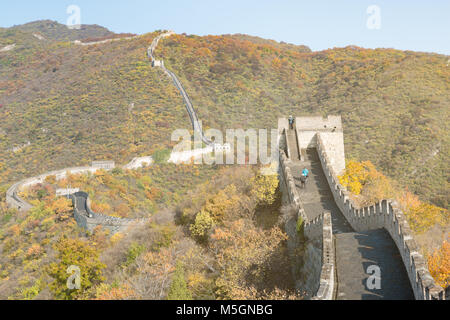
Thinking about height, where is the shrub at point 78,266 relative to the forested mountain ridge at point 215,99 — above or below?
below

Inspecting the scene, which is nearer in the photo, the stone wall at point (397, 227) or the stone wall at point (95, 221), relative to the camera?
the stone wall at point (397, 227)

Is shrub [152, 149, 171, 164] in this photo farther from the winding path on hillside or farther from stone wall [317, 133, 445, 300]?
the winding path on hillside

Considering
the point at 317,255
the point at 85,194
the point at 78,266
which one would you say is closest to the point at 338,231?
the point at 317,255

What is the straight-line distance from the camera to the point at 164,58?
101 m

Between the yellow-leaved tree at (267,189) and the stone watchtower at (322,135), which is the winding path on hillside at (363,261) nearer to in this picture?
the yellow-leaved tree at (267,189)

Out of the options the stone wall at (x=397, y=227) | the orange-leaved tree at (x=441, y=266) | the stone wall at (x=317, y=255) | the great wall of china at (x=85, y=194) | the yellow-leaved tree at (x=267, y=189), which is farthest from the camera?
the great wall of china at (x=85, y=194)

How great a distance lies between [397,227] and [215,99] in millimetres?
79048

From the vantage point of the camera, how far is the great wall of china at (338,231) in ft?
38.0

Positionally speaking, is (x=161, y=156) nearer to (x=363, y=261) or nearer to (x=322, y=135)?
(x=322, y=135)

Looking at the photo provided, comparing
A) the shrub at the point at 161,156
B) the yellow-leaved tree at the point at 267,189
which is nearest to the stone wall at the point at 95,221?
the shrub at the point at 161,156

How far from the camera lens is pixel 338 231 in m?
16.7

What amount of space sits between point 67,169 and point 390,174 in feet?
143

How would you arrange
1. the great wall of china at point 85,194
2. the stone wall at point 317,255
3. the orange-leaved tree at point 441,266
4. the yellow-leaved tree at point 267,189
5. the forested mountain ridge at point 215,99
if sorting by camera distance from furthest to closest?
the forested mountain ridge at point 215,99, the great wall of china at point 85,194, the yellow-leaved tree at point 267,189, the orange-leaved tree at point 441,266, the stone wall at point 317,255
